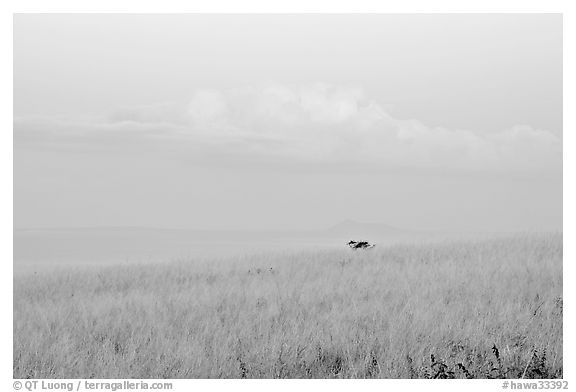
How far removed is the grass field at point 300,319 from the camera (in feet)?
20.2

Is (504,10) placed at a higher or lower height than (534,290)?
higher

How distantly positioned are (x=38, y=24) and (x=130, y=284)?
3.94 meters

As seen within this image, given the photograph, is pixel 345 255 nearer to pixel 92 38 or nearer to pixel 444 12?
pixel 444 12

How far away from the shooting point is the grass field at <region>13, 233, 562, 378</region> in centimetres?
614

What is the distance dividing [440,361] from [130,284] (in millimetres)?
4954

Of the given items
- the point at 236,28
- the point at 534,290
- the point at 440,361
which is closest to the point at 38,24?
the point at 236,28

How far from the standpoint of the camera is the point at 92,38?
8.38 metres

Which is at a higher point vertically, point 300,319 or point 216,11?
point 216,11

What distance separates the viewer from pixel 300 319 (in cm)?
698
